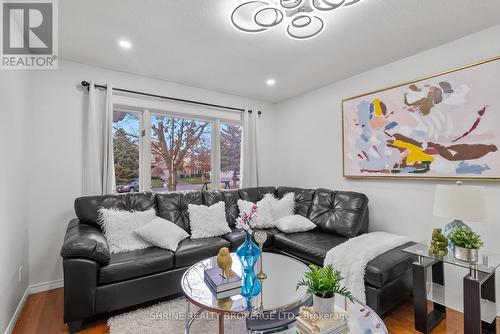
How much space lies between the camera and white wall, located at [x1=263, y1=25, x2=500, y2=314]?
226 cm

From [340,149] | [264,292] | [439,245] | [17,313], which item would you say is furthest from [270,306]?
[340,149]

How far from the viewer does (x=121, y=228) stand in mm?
2459

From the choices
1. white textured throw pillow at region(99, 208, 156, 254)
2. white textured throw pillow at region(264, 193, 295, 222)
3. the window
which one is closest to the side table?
white textured throw pillow at region(264, 193, 295, 222)

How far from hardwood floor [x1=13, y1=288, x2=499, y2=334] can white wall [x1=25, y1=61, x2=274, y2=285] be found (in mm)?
455

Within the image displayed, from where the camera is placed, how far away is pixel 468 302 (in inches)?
66.3

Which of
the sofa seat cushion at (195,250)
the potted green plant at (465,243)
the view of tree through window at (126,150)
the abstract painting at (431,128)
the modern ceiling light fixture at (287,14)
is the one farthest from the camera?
the view of tree through window at (126,150)

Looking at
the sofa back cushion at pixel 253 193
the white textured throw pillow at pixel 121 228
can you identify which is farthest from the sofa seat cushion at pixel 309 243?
the white textured throw pillow at pixel 121 228

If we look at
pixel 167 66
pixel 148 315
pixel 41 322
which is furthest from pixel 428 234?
pixel 41 322

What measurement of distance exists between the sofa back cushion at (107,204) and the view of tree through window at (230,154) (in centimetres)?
138

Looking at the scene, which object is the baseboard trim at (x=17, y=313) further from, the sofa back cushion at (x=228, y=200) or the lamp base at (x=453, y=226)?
the lamp base at (x=453, y=226)

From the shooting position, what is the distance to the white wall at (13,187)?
1784 mm

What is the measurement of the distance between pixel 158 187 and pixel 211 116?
1341 millimetres

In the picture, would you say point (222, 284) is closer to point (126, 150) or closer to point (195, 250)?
point (195, 250)

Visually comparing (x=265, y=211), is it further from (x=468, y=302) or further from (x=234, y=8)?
(x=234, y=8)
